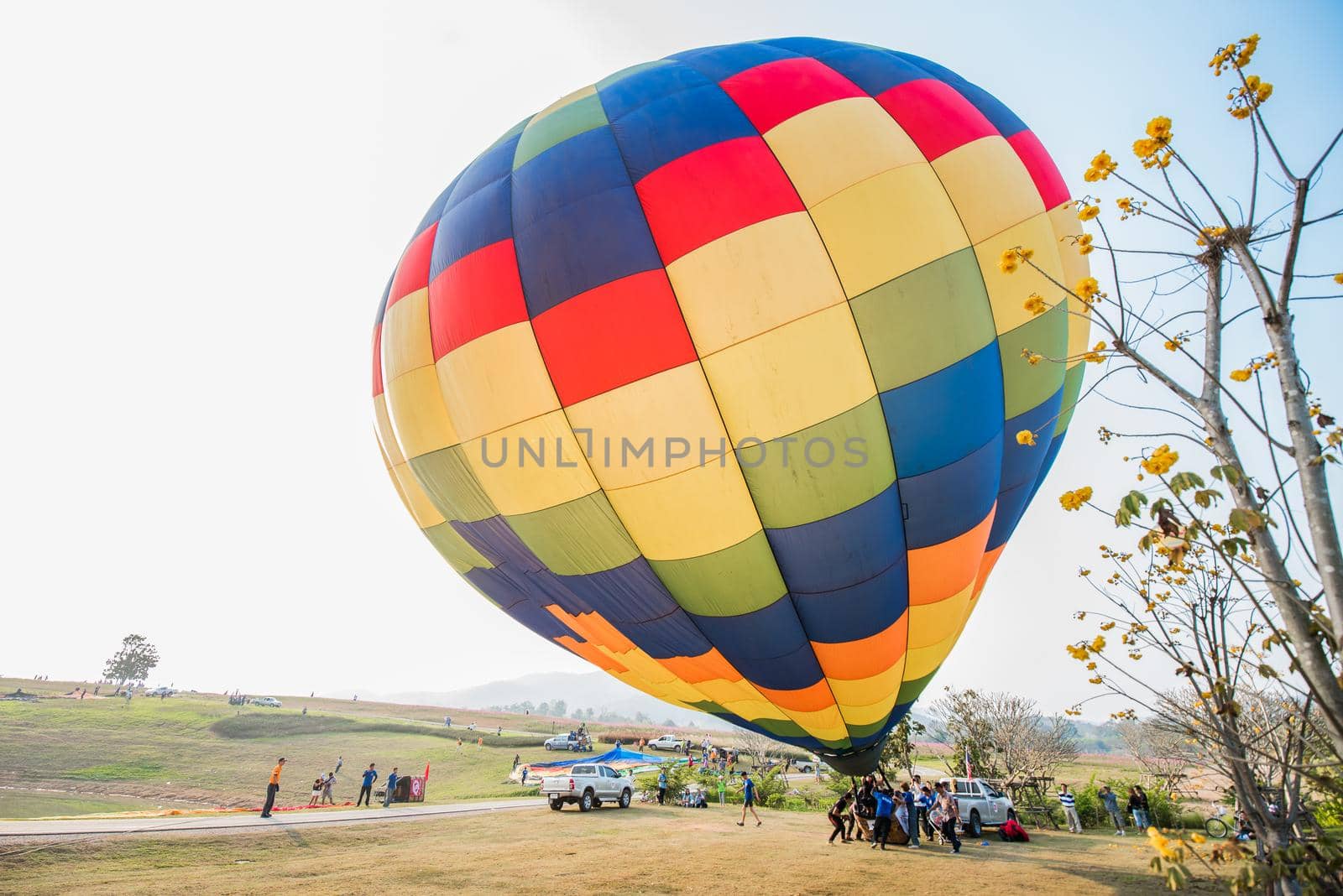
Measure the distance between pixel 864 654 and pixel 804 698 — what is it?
95cm

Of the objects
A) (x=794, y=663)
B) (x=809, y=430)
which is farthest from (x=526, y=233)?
(x=794, y=663)

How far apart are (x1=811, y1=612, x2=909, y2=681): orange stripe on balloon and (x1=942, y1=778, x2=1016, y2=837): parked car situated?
9324 mm

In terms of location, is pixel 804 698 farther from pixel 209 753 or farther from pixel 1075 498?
pixel 209 753

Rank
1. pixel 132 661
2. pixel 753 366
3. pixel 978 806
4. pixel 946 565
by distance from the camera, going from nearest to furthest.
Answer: pixel 753 366 → pixel 946 565 → pixel 978 806 → pixel 132 661

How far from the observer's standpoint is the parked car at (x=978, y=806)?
15.2m

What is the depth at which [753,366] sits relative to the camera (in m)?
6.90

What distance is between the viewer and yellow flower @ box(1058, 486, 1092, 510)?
3115mm

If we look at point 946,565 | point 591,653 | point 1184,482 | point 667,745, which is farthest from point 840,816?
point 667,745

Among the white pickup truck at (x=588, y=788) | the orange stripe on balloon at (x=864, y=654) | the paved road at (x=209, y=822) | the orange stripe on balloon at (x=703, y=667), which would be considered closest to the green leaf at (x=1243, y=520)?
the orange stripe on balloon at (x=864, y=654)

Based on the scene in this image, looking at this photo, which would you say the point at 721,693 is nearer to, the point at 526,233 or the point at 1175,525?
the point at 526,233

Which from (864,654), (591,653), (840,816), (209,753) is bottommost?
(209,753)

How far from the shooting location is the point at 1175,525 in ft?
9.04

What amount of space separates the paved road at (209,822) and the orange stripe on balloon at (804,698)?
30.4 feet

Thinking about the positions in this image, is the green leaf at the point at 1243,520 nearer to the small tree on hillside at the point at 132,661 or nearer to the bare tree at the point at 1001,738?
the bare tree at the point at 1001,738
